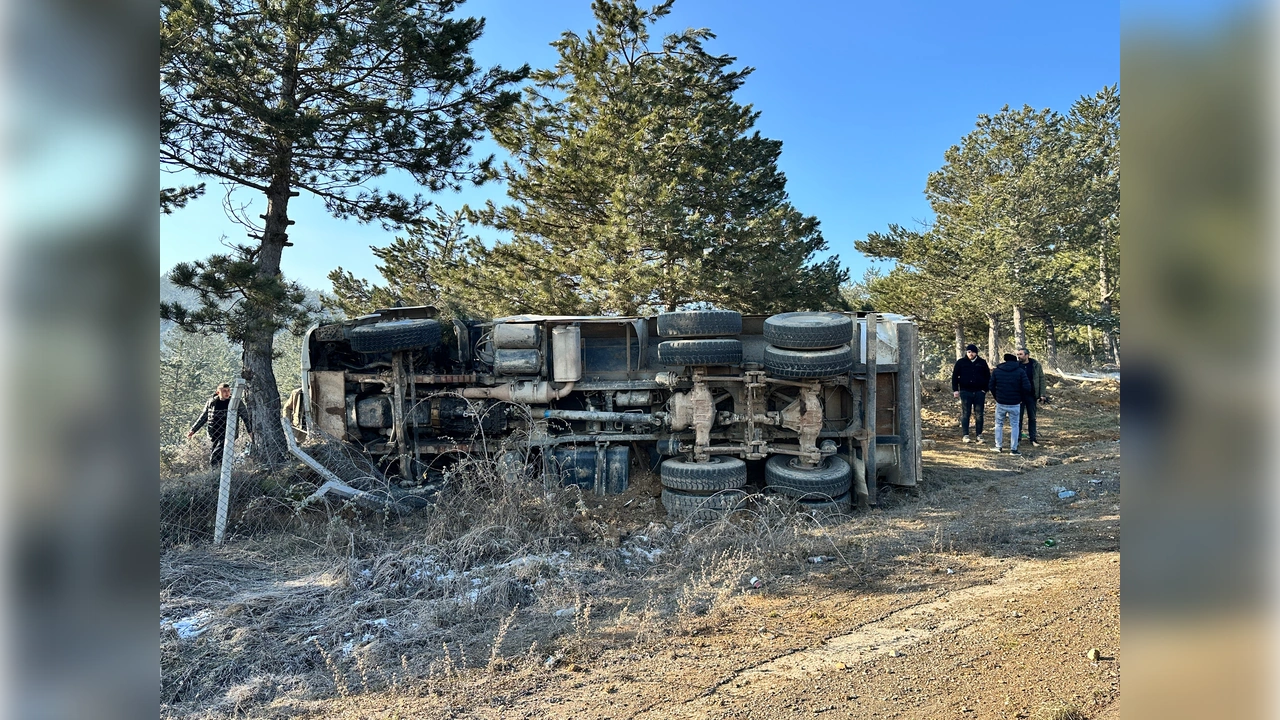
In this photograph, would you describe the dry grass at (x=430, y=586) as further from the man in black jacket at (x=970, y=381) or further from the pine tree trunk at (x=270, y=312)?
the man in black jacket at (x=970, y=381)

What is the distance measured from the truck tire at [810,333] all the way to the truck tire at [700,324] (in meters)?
0.38

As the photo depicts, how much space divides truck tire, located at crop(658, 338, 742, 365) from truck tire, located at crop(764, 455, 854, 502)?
121 centimetres

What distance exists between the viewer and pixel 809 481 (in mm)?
6031

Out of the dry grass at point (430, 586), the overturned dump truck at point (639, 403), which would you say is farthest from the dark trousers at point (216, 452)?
the overturned dump truck at point (639, 403)

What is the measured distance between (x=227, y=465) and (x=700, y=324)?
14.3 feet

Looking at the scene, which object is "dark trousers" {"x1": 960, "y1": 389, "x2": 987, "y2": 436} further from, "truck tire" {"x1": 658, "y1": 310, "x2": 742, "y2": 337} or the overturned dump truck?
"truck tire" {"x1": 658, "y1": 310, "x2": 742, "y2": 337}

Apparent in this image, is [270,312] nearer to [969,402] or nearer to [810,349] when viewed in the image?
[810,349]

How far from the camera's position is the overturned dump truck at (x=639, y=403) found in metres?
6.25

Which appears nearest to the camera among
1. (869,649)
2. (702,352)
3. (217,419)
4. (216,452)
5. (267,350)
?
(869,649)

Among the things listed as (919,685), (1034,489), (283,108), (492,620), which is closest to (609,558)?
(492,620)

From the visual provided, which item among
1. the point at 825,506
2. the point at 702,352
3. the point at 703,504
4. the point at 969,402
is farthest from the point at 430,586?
Result: the point at 969,402

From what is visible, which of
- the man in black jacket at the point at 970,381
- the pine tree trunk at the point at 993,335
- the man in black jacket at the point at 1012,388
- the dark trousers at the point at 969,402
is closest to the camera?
the man in black jacket at the point at 1012,388
